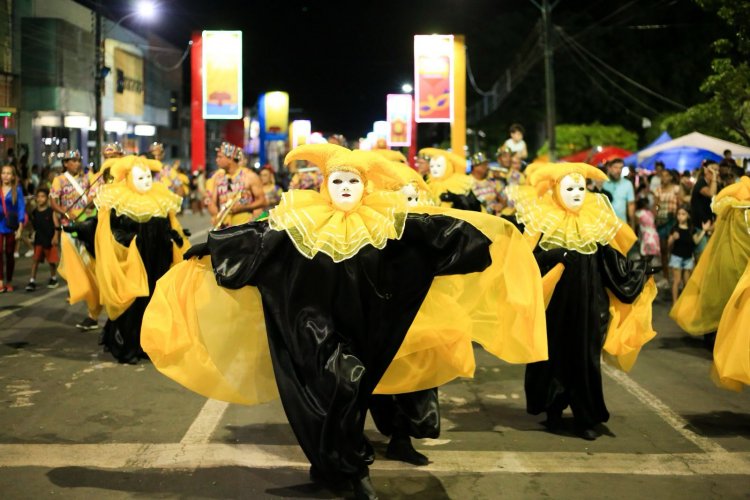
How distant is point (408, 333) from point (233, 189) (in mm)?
6141

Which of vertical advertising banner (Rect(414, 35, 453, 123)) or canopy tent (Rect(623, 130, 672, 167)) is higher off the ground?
vertical advertising banner (Rect(414, 35, 453, 123))

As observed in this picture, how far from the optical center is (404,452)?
249 inches

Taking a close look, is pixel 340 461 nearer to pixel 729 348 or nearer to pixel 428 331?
pixel 428 331

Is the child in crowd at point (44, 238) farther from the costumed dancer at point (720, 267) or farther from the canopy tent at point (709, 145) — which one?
the canopy tent at point (709, 145)

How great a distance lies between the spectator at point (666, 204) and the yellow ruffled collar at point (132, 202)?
832 centimetres

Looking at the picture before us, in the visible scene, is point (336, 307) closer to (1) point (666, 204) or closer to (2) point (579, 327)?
(2) point (579, 327)

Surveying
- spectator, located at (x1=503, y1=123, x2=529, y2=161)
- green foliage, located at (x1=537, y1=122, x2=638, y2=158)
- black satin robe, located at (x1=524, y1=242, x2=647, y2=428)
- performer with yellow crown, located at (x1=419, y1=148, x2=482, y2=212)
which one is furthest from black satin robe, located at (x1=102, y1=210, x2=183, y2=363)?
green foliage, located at (x1=537, y1=122, x2=638, y2=158)

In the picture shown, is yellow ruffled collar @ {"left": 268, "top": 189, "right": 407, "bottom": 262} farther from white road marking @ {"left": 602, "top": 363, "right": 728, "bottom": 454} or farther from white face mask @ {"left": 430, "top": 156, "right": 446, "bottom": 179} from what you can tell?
white face mask @ {"left": 430, "top": 156, "right": 446, "bottom": 179}

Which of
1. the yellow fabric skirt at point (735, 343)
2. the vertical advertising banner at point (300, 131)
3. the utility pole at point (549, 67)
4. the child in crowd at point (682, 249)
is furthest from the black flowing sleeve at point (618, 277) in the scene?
the vertical advertising banner at point (300, 131)

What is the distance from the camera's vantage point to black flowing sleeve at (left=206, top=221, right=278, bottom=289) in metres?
5.58

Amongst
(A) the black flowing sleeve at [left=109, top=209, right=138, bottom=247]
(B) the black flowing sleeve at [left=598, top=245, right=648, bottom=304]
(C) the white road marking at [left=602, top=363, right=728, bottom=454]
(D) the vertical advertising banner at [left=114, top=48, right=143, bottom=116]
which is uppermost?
(D) the vertical advertising banner at [left=114, top=48, right=143, bottom=116]

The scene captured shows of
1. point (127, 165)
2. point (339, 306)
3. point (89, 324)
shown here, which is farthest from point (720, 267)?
point (89, 324)

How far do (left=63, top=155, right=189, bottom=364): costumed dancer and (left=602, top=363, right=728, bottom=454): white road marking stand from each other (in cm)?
438

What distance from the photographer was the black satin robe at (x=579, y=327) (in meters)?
7.00
